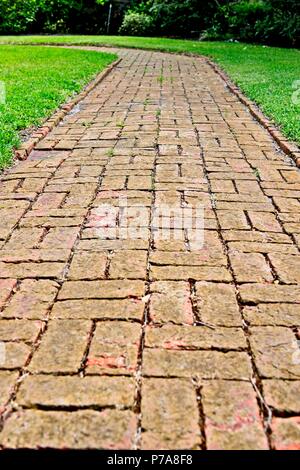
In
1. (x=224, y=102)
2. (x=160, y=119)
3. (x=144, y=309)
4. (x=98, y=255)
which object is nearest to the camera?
(x=144, y=309)

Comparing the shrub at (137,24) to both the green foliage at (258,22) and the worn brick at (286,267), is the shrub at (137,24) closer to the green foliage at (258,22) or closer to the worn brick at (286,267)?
the green foliage at (258,22)

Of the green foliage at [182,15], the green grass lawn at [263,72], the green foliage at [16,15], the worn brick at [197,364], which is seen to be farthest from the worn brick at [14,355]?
the green foliage at [16,15]

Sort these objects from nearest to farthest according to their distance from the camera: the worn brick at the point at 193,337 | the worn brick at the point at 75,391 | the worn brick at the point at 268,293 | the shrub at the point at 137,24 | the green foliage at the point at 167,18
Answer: the worn brick at the point at 75,391 < the worn brick at the point at 193,337 < the worn brick at the point at 268,293 < the green foliage at the point at 167,18 < the shrub at the point at 137,24

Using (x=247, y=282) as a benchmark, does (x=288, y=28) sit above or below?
above

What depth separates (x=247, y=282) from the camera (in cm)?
247

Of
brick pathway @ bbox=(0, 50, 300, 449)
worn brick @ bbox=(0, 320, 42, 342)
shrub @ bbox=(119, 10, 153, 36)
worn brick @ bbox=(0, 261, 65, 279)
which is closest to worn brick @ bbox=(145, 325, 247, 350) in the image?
brick pathway @ bbox=(0, 50, 300, 449)

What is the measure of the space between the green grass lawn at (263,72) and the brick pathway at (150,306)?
5.39 ft

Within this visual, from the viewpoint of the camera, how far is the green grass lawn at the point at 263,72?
19.3 ft

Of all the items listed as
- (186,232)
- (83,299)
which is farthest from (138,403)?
(186,232)

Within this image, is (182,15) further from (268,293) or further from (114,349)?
(114,349)

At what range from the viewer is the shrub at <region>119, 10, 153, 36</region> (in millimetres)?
19984

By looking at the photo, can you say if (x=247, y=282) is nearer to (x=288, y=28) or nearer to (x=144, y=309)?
(x=144, y=309)

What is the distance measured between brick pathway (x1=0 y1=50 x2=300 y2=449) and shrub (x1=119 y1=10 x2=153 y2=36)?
1741cm
